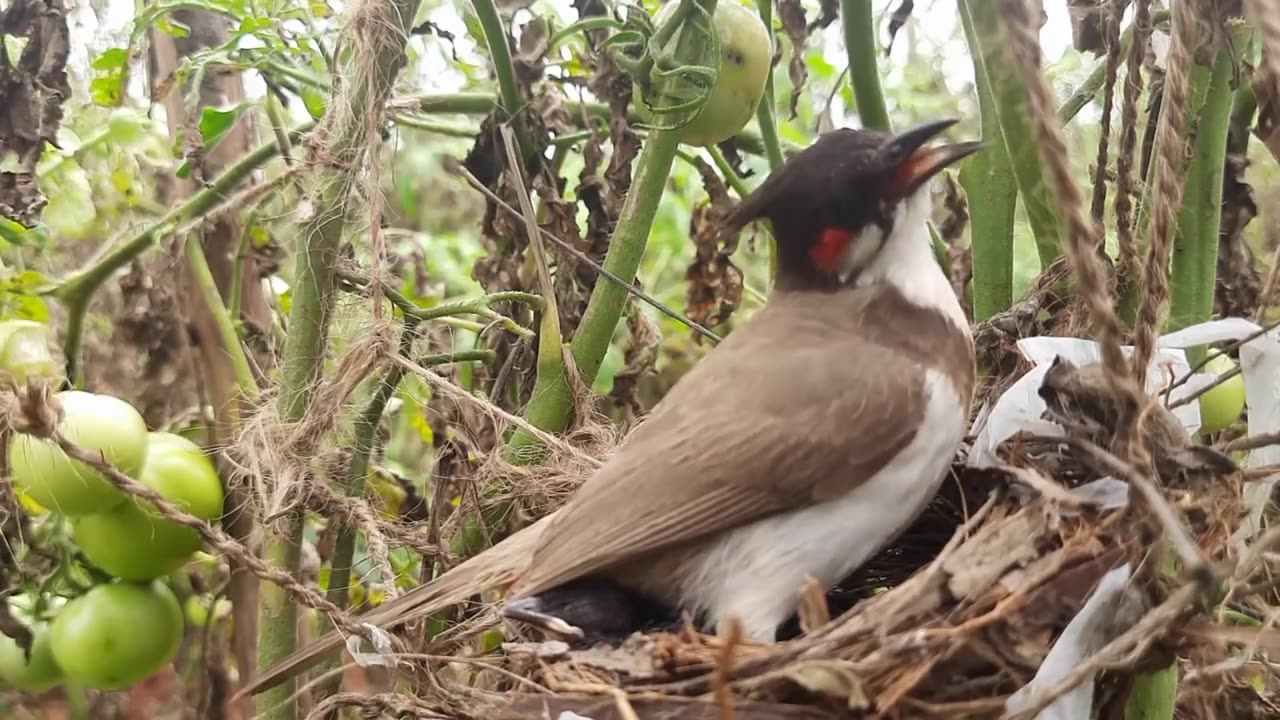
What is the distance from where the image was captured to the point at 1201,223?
0.71 metres

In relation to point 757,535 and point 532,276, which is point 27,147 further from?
point 757,535

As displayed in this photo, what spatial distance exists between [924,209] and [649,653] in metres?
0.38

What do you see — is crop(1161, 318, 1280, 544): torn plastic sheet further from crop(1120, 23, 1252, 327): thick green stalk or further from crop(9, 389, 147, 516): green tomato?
crop(9, 389, 147, 516): green tomato

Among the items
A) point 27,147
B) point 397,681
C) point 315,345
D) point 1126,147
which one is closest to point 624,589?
point 397,681

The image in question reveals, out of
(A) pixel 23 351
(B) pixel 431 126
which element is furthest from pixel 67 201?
(B) pixel 431 126

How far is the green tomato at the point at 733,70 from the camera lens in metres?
0.88

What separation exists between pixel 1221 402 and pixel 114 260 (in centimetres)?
92

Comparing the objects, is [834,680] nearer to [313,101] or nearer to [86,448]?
[86,448]

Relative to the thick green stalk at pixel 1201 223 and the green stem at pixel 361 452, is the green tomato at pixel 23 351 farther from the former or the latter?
the thick green stalk at pixel 1201 223

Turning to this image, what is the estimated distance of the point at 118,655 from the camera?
0.82 m

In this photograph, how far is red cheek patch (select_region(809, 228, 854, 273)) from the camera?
2.47 feet

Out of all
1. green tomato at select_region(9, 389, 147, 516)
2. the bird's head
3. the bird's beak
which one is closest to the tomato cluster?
green tomato at select_region(9, 389, 147, 516)

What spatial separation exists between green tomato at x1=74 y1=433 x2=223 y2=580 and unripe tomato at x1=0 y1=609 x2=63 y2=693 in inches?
4.8

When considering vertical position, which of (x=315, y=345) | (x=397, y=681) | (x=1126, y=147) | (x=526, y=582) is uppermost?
(x=1126, y=147)
